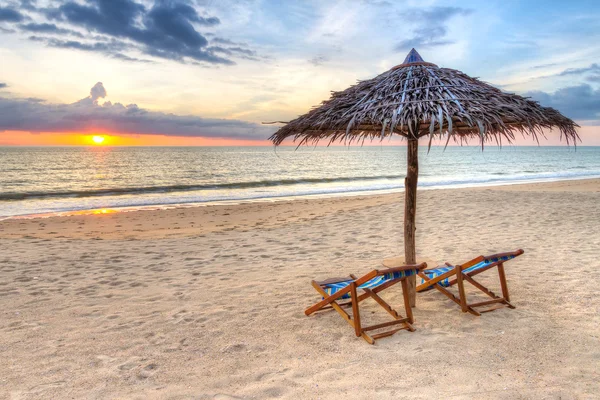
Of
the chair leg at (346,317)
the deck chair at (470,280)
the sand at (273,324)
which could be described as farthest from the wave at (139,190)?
the deck chair at (470,280)

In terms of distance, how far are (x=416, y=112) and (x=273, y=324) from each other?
2.34 meters

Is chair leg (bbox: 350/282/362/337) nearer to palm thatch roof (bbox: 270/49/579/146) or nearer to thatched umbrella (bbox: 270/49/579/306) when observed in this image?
thatched umbrella (bbox: 270/49/579/306)

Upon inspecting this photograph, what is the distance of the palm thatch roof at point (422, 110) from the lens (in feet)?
10.5

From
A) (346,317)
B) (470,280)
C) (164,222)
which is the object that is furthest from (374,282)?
(164,222)

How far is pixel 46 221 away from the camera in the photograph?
36.4 feet

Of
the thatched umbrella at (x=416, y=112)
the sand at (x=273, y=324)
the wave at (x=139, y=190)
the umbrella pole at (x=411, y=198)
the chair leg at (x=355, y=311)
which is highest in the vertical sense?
the thatched umbrella at (x=416, y=112)

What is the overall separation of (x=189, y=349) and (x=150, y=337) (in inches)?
19.0

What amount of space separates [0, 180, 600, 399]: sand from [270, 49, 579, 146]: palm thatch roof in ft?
5.63

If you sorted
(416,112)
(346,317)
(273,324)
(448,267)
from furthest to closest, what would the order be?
(448,267) < (273,324) < (346,317) < (416,112)

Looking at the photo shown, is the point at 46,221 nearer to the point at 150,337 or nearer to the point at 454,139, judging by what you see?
the point at 150,337

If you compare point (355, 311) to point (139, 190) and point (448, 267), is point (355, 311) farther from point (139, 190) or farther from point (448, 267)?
point (139, 190)

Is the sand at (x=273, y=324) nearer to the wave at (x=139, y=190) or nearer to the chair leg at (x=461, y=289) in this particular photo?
the chair leg at (x=461, y=289)

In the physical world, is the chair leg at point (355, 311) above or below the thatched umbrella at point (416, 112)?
below

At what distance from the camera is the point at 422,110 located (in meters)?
3.27
